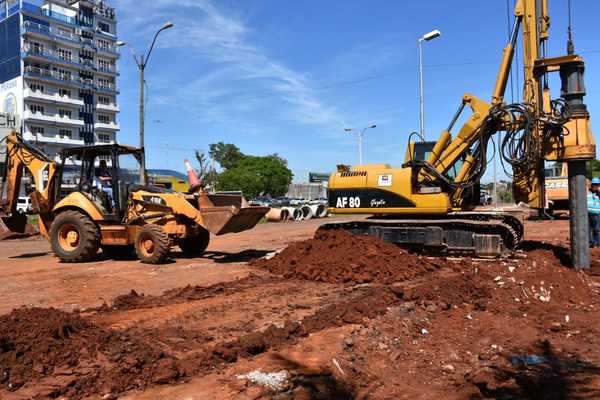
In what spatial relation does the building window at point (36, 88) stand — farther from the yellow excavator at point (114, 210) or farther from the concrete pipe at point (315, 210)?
the yellow excavator at point (114, 210)

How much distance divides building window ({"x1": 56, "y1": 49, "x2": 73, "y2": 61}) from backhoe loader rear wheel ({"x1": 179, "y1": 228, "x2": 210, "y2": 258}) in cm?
6872

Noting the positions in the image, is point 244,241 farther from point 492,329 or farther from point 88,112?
point 88,112

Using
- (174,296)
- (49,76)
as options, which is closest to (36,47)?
(49,76)

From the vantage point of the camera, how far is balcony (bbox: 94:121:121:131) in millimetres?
75625

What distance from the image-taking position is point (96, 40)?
7681 cm

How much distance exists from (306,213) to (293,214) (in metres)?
1.83

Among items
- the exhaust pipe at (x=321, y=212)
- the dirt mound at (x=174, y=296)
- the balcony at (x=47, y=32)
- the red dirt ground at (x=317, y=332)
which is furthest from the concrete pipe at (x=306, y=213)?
the balcony at (x=47, y=32)

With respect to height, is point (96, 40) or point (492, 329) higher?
point (96, 40)

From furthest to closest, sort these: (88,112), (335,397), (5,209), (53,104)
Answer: (88,112)
(53,104)
(5,209)
(335,397)

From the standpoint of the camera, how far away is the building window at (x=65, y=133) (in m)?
71.2

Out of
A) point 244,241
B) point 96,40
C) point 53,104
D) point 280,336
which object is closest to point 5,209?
point 244,241

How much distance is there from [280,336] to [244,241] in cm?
1281

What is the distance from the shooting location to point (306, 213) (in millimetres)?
32250

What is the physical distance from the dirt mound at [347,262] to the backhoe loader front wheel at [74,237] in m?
3.76
